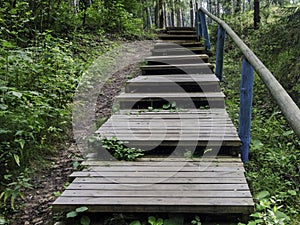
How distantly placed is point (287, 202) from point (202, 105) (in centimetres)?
172

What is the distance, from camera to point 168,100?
3.73 metres

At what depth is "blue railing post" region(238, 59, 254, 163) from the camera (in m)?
2.69

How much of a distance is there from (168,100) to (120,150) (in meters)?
1.31

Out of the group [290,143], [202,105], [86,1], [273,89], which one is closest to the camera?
[273,89]

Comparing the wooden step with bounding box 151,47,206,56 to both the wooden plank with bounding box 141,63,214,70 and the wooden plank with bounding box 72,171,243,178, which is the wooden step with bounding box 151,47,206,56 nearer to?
the wooden plank with bounding box 141,63,214,70

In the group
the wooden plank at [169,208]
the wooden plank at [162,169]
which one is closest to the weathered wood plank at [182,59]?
the wooden plank at [162,169]

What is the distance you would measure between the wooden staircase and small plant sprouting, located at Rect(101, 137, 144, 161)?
0.18ft

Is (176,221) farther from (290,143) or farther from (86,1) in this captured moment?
(86,1)

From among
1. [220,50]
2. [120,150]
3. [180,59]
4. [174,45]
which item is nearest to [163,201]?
[120,150]

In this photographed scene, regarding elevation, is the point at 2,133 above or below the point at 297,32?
below

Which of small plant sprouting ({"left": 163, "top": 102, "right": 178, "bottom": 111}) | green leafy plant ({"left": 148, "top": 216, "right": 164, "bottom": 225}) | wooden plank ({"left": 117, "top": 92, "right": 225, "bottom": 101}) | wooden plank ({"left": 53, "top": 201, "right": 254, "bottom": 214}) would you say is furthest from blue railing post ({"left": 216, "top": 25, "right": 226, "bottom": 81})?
green leafy plant ({"left": 148, "top": 216, "right": 164, "bottom": 225})

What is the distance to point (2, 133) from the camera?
8.93 ft

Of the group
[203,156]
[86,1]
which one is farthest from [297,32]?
[86,1]

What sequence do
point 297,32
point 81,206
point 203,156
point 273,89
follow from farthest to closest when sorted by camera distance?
point 297,32 → point 203,156 → point 81,206 → point 273,89
